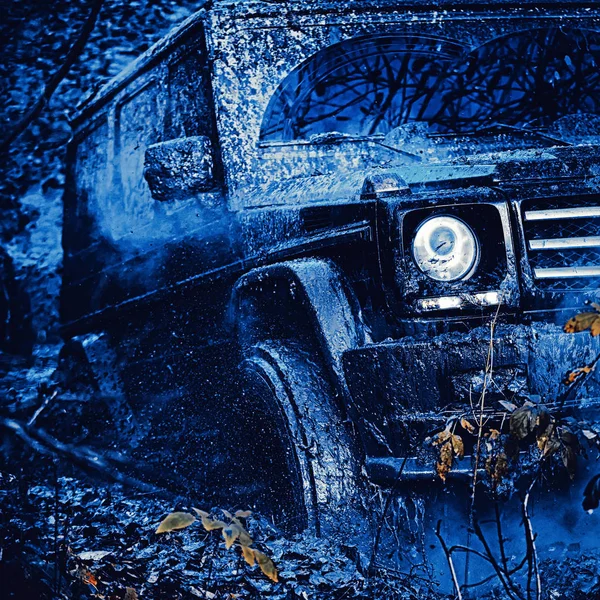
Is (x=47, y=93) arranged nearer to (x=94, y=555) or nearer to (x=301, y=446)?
(x=94, y=555)

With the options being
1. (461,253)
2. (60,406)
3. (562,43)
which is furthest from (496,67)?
(60,406)

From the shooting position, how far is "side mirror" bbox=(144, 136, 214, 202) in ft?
11.6

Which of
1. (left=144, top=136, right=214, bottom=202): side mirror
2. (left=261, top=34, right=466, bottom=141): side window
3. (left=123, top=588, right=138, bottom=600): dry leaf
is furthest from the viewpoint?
(left=261, top=34, right=466, bottom=141): side window

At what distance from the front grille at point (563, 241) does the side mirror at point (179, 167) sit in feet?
4.89

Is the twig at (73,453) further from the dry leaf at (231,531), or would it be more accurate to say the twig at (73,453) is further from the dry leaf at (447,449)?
the dry leaf at (447,449)

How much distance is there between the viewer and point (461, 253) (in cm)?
277

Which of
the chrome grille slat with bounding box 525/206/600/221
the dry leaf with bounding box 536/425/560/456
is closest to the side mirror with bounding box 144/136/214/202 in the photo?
the chrome grille slat with bounding box 525/206/600/221

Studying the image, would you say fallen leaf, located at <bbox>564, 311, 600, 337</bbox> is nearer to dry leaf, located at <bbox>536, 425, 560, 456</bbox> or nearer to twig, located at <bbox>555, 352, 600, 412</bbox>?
twig, located at <bbox>555, 352, 600, 412</bbox>

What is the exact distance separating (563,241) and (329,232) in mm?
A: 826

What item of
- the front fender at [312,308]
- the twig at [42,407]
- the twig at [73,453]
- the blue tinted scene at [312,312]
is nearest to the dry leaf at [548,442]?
the blue tinted scene at [312,312]

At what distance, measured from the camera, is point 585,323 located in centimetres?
248

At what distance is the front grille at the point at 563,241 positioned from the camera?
2785mm

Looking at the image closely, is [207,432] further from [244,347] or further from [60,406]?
[60,406]

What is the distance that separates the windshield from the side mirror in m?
0.30
